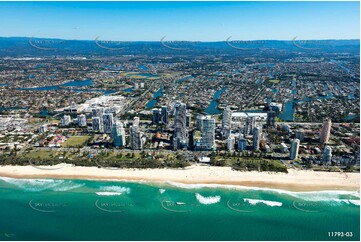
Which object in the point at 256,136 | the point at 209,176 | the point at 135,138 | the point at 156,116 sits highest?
the point at 256,136

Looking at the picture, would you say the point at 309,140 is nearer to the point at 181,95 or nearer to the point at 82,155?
the point at 82,155

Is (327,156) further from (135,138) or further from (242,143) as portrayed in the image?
(135,138)

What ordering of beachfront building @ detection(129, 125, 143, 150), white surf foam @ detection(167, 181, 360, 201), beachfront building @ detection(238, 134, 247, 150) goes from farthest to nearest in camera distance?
beachfront building @ detection(238, 134, 247, 150) < beachfront building @ detection(129, 125, 143, 150) < white surf foam @ detection(167, 181, 360, 201)

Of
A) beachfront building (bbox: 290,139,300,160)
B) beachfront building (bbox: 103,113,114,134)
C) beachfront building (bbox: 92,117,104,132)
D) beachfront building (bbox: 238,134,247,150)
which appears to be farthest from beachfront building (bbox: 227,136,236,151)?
beachfront building (bbox: 92,117,104,132)

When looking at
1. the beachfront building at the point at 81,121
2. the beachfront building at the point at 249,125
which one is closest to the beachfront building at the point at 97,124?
the beachfront building at the point at 81,121

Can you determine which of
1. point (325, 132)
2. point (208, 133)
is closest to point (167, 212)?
point (208, 133)

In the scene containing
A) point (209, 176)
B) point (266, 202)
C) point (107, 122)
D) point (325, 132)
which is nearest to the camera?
point (266, 202)

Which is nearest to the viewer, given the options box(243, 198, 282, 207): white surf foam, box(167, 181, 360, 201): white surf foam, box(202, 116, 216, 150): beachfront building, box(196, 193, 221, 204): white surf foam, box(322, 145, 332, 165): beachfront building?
box(243, 198, 282, 207): white surf foam

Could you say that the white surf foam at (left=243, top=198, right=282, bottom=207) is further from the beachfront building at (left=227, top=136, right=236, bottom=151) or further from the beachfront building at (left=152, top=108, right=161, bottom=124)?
the beachfront building at (left=152, top=108, right=161, bottom=124)
